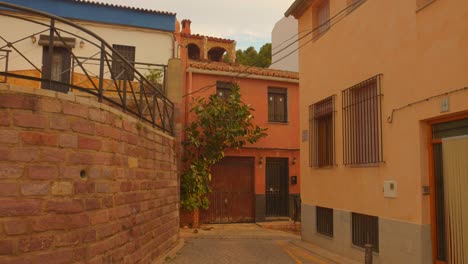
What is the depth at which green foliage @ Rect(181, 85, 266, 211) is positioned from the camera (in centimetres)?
1391

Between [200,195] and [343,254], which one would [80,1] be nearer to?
[200,195]

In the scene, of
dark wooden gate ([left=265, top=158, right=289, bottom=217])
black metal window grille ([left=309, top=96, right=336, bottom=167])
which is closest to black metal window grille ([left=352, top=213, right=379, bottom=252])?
black metal window grille ([left=309, top=96, right=336, bottom=167])

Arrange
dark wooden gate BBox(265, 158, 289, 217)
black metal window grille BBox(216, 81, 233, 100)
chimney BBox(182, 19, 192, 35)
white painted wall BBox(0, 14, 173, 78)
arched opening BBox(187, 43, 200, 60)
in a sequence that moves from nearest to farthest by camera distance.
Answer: white painted wall BBox(0, 14, 173, 78) → black metal window grille BBox(216, 81, 233, 100) → dark wooden gate BBox(265, 158, 289, 217) → arched opening BBox(187, 43, 200, 60) → chimney BBox(182, 19, 192, 35)

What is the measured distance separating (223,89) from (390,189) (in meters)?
9.66

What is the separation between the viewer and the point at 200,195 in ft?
46.1

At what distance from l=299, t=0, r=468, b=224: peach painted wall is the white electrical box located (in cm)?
9

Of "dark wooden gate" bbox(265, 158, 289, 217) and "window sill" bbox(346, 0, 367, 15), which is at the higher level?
"window sill" bbox(346, 0, 367, 15)

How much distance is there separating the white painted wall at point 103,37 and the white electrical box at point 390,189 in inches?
411

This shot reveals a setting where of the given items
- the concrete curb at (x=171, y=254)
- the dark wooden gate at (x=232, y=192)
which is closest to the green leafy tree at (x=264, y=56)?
the dark wooden gate at (x=232, y=192)

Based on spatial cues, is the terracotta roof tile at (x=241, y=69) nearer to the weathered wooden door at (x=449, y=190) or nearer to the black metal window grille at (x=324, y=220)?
the black metal window grille at (x=324, y=220)

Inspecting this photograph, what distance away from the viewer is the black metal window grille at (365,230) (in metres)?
7.83

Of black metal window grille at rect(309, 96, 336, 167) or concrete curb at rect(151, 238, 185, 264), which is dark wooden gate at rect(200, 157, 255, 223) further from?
black metal window grille at rect(309, 96, 336, 167)

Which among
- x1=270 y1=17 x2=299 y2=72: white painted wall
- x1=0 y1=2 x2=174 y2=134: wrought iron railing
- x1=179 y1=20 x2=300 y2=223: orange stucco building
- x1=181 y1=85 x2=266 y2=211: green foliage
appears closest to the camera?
x1=0 y1=2 x2=174 y2=134: wrought iron railing

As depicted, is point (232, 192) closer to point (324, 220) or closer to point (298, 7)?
point (324, 220)
